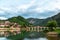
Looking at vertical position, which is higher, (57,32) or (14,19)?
(14,19)

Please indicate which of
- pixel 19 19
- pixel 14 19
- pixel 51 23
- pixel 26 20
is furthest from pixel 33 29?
pixel 19 19

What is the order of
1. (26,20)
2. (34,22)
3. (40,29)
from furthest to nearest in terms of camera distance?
(26,20) → (34,22) → (40,29)

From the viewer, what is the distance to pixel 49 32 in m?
18.5

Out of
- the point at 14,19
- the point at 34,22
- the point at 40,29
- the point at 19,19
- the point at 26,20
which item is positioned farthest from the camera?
the point at 19,19

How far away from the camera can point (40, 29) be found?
72.8 feet

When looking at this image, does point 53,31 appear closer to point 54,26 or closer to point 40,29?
point 54,26

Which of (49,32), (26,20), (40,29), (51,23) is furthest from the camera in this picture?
(26,20)

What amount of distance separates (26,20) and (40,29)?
803 cm

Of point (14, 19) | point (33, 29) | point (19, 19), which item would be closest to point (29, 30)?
point (33, 29)

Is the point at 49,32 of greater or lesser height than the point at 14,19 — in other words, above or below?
below

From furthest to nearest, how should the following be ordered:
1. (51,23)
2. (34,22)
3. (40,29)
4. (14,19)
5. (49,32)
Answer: (14,19) < (34,22) < (40,29) < (51,23) < (49,32)

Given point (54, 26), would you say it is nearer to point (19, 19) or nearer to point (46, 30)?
point (46, 30)

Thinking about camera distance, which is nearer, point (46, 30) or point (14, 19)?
point (46, 30)

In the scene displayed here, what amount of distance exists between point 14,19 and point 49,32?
14.6 meters
